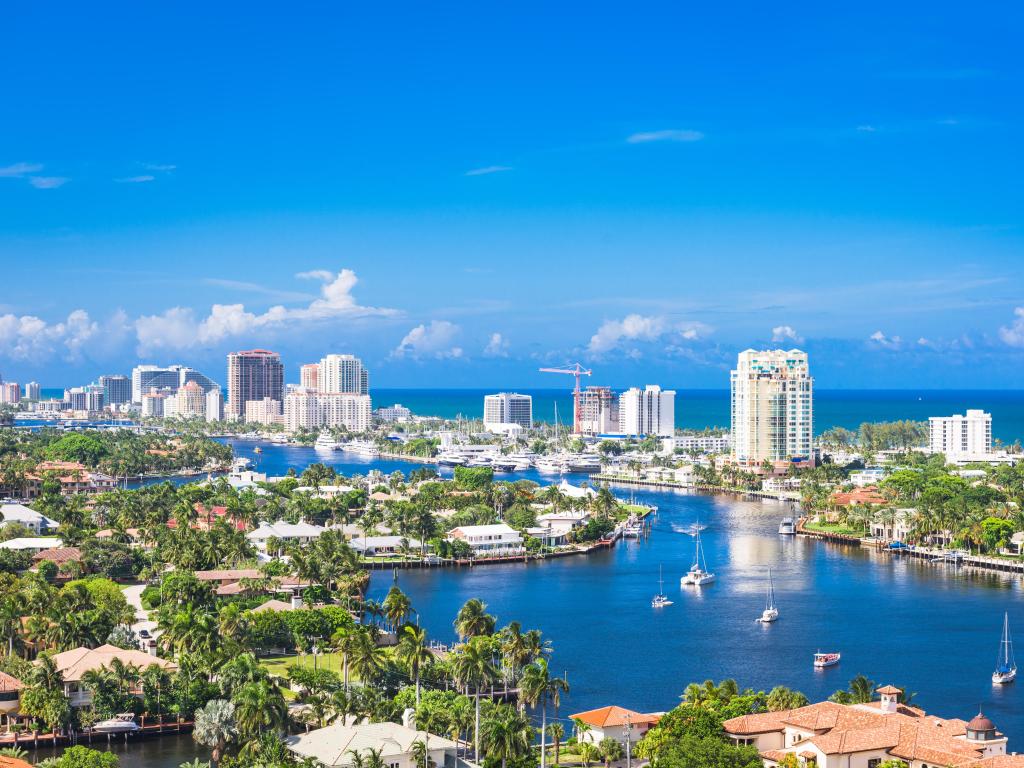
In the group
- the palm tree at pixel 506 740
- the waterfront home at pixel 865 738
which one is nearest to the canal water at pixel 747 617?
the waterfront home at pixel 865 738

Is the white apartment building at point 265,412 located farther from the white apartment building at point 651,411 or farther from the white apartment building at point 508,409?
the white apartment building at point 651,411

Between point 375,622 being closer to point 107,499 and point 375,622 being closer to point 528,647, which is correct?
point 528,647

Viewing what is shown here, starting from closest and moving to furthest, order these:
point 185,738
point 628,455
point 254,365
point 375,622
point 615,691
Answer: point 185,738, point 615,691, point 375,622, point 628,455, point 254,365

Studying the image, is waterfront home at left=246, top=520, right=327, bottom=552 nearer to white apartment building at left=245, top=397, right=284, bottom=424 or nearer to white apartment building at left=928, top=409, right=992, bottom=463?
white apartment building at left=928, top=409, right=992, bottom=463

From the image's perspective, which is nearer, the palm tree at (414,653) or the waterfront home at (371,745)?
the waterfront home at (371,745)

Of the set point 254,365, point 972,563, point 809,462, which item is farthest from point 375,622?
point 254,365

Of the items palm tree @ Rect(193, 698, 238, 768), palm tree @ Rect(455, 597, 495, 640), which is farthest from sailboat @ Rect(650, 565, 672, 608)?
palm tree @ Rect(193, 698, 238, 768)

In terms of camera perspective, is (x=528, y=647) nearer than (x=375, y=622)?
Yes
